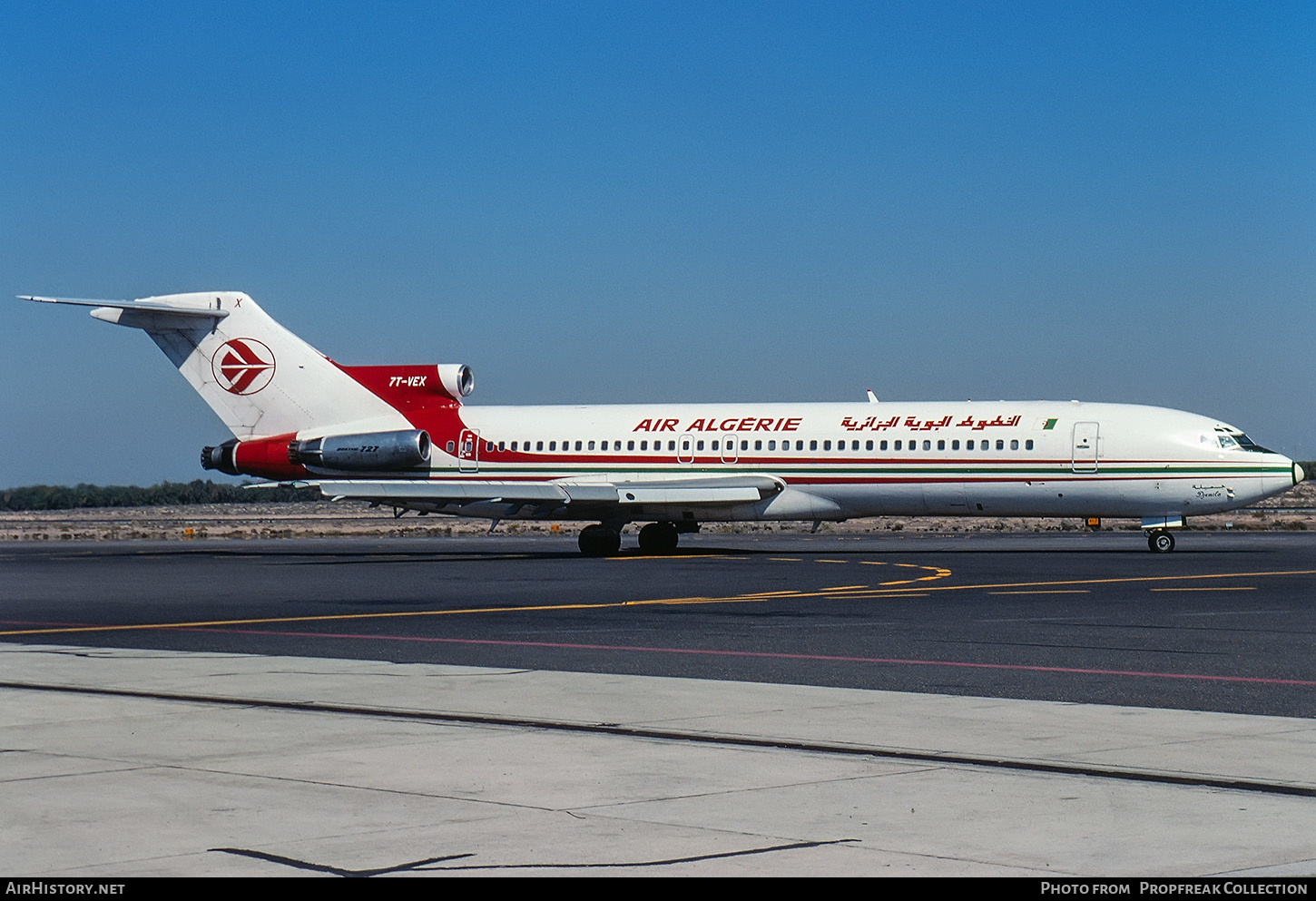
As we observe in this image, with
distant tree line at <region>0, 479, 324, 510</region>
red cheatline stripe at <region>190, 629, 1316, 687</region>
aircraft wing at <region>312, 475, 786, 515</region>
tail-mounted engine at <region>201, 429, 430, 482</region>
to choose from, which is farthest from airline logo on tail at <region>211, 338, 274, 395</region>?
distant tree line at <region>0, 479, 324, 510</region>

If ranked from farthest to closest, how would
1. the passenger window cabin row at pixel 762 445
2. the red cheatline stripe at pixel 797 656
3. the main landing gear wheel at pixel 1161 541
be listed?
the main landing gear wheel at pixel 1161 541, the passenger window cabin row at pixel 762 445, the red cheatline stripe at pixel 797 656

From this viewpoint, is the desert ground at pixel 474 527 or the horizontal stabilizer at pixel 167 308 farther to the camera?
the desert ground at pixel 474 527

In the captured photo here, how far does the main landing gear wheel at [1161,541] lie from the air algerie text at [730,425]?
8.57 meters

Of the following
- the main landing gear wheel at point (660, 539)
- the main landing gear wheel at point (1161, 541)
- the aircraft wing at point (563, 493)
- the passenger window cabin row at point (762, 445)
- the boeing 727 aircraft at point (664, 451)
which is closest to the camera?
the boeing 727 aircraft at point (664, 451)

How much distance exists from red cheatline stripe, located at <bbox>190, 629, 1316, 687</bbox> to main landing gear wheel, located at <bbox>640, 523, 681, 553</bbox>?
21.2 metres

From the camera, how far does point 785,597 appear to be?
22797 millimetres

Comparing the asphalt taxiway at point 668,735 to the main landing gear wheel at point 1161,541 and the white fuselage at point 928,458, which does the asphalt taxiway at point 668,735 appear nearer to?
the white fuselage at point 928,458

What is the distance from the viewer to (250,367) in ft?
136

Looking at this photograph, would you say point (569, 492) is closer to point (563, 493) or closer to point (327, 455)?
point (563, 493)

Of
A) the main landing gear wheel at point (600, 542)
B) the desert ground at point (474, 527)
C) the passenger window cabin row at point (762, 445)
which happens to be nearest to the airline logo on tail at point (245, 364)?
the passenger window cabin row at point (762, 445)

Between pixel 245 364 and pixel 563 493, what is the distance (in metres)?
10.5

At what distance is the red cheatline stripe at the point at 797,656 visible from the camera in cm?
1339

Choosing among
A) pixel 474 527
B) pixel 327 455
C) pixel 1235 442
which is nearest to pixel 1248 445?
pixel 1235 442

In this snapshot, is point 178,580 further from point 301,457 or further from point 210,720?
point 210,720
